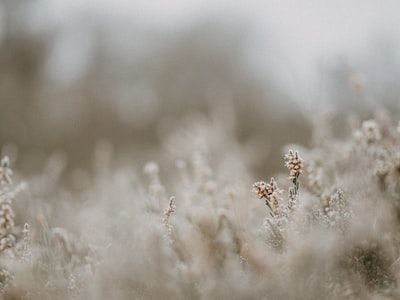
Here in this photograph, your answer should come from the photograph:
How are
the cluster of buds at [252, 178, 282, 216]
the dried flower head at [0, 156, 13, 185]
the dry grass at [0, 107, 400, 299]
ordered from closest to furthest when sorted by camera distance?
1. the dry grass at [0, 107, 400, 299]
2. the cluster of buds at [252, 178, 282, 216]
3. the dried flower head at [0, 156, 13, 185]

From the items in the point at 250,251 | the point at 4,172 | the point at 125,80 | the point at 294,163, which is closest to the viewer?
the point at 250,251

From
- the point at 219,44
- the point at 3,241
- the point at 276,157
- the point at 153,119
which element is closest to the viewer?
the point at 3,241

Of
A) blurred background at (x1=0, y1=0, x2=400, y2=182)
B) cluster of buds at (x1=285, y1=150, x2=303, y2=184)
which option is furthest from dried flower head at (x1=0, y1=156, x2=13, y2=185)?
blurred background at (x1=0, y1=0, x2=400, y2=182)

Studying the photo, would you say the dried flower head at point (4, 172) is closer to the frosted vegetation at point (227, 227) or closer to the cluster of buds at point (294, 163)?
the frosted vegetation at point (227, 227)

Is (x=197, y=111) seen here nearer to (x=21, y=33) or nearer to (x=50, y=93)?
(x=50, y=93)

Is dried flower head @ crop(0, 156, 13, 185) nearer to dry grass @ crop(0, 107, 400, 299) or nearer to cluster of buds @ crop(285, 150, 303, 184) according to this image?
dry grass @ crop(0, 107, 400, 299)

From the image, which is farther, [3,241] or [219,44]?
[219,44]

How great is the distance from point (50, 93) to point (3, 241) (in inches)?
478

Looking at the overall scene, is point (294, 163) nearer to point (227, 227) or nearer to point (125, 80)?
point (227, 227)

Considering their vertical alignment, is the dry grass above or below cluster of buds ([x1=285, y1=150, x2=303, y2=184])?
below

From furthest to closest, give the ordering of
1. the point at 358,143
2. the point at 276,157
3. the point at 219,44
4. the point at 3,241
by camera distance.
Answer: the point at 219,44, the point at 276,157, the point at 358,143, the point at 3,241

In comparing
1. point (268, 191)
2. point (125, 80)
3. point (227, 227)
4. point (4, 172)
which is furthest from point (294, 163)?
point (125, 80)

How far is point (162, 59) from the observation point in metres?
14.7

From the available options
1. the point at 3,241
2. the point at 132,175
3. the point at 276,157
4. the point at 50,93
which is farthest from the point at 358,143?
the point at 50,93
